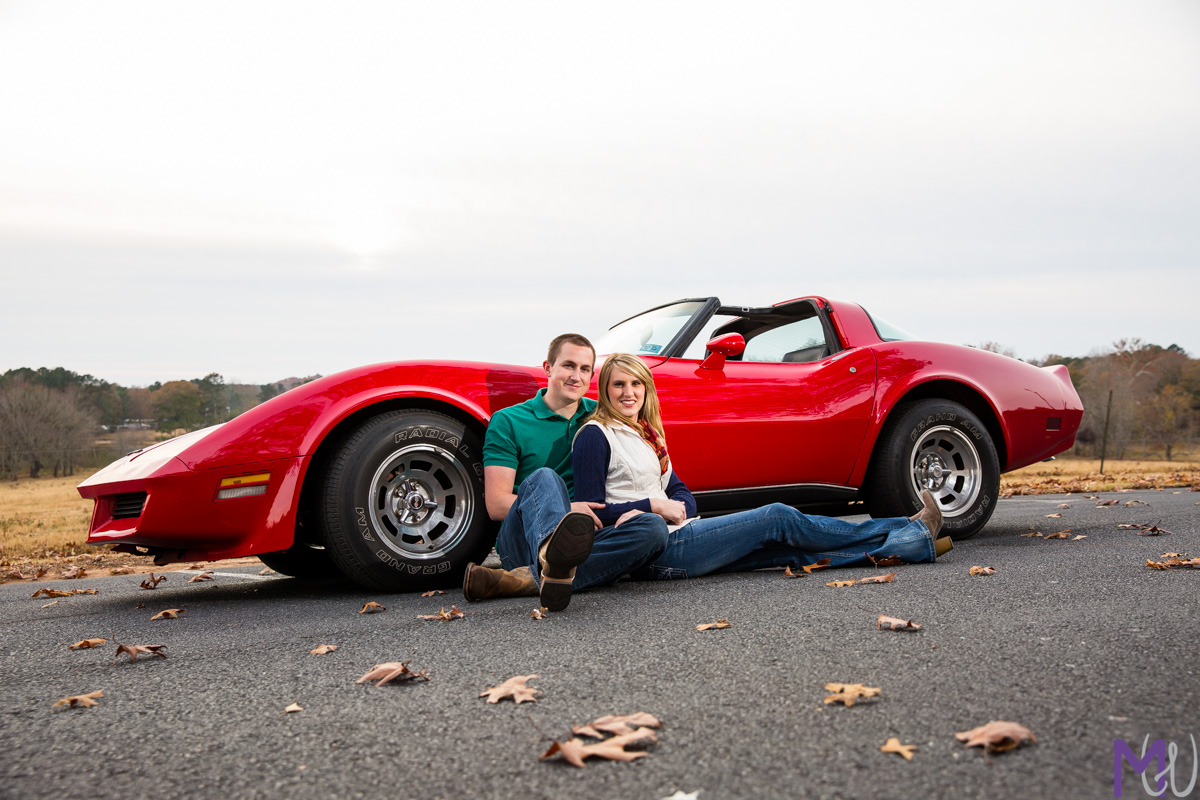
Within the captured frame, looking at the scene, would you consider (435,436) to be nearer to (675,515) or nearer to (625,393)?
(625,393)

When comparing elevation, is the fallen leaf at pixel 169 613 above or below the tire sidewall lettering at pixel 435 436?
below

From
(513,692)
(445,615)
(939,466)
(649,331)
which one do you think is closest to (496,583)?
(445,615)

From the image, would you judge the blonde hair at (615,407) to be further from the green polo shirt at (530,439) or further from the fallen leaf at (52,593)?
the fallen leaf at (52,593)

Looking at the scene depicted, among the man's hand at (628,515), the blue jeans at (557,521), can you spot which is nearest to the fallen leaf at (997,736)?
the blue jeans at (557,521)

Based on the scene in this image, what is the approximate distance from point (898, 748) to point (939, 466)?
12.1 ft

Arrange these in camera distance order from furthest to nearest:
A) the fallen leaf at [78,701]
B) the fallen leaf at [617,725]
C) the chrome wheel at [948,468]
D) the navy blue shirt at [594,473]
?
the chrome wheel at [948,468]
the navy blue shirt at [594,473]
the fallen leaf at [78,701]
the fallen leaf at [617,725]

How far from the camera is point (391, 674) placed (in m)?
2.20

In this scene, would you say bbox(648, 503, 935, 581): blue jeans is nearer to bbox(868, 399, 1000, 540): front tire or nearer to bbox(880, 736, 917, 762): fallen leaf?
bbox(868, 399, 1000, 540): front tire

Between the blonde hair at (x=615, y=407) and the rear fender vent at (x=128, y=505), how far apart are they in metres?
2.00

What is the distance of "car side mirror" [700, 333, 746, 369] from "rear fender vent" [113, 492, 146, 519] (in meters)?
2.77

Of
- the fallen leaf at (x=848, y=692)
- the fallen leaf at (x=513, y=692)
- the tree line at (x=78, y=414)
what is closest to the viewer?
the fallen leaf at (x=848, y=692)

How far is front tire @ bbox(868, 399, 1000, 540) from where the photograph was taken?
4.68 m

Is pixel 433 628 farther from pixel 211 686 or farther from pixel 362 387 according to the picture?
pixel 362 387

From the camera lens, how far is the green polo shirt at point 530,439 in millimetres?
3609
